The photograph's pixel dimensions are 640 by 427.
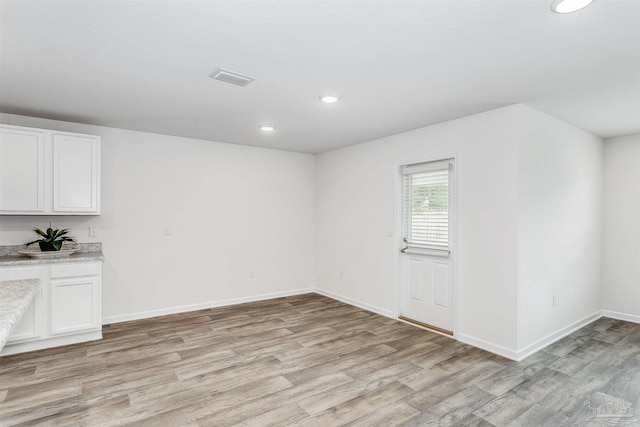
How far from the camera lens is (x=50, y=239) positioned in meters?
3.80

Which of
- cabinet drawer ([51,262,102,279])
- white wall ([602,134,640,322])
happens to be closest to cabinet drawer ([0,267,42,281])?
cabinet drawer ([51,262,102,279])

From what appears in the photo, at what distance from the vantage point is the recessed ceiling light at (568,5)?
171 cm

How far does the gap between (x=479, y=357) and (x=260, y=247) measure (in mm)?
3511

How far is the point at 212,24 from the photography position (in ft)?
6.48

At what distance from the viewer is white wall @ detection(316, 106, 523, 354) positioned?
3410 millimetres

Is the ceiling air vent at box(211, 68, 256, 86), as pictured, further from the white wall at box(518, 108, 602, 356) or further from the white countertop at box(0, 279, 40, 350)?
the white wall at box(518, 108, 602, 356)

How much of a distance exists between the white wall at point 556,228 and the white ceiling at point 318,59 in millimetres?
365

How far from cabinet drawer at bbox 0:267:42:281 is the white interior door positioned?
13.6ft

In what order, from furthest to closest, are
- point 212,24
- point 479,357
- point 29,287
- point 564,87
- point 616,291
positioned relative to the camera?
point 616,291, point 479,357, point 564,87, point 29,287, point 212,24

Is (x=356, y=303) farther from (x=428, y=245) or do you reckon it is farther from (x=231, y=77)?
(x=231, y=77)

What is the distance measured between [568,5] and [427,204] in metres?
2.76

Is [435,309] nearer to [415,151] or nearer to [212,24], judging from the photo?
[415,151]

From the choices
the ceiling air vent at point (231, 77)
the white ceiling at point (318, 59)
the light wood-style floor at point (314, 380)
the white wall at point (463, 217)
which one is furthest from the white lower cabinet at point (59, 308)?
the white wall at point (463, 217)

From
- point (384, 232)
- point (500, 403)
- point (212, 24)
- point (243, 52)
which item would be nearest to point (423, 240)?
point (384, 232)
